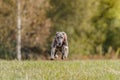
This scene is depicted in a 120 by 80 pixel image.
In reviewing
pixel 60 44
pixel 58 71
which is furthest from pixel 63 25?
pixel 58 71

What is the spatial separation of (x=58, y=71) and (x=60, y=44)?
2341 mm

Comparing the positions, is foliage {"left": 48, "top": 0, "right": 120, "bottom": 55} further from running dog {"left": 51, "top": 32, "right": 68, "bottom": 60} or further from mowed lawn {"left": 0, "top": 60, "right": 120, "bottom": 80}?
mowed lawn {"left": 0, "top": 60, "right": 120, "bottom": 80}

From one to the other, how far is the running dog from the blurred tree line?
2722cm

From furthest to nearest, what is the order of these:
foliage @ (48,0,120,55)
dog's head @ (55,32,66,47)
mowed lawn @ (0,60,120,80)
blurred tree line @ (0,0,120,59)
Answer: foliage @ (48,0,120,55), blurred tree line @ (0,0,120,59), dog's head @ (55,32,66,47), mowed lawn @ (0,60,120,80)

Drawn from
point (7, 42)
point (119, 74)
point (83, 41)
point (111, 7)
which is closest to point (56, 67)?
point (119, 74)

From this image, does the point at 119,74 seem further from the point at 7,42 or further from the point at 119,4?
the point at 119,4

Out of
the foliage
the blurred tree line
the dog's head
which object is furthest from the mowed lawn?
the foliage

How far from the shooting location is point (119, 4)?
56.0 m

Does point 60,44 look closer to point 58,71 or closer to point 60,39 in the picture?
point 60,39

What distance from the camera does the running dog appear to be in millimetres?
14705

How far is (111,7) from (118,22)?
90.8 inches

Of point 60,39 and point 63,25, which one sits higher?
point 60,39

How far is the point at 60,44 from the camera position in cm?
1477

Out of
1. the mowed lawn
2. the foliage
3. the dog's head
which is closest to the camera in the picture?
the mowed lawn
